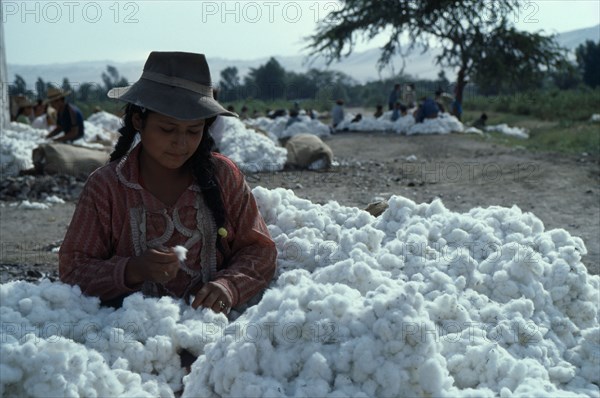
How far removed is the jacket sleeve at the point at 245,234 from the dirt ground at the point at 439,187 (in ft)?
6.42

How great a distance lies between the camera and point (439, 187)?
718 cm

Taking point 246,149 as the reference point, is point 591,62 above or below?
above

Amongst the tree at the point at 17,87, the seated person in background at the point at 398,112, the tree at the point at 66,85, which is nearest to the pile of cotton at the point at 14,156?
the tree at the point at 66,85

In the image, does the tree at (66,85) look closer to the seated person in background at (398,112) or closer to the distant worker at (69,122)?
the distant worker at (69,122)

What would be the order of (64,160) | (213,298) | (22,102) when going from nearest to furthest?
(213,298) < (64,160) < (22,102)

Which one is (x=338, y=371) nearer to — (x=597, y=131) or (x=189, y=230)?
(x=189, y=230)

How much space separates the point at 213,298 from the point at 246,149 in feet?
20.7

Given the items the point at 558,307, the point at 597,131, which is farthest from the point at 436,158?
the point at 558,307

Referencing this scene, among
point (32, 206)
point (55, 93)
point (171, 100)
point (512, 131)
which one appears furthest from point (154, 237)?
point (512, 131)

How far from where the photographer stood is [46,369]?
5.04 feet

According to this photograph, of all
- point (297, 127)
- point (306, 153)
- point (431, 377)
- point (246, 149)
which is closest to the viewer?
point (431, 377)

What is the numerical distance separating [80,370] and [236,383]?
0.38 meters

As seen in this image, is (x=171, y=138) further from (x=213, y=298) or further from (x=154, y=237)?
(x=213, y=298)

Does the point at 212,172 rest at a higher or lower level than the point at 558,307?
higher
